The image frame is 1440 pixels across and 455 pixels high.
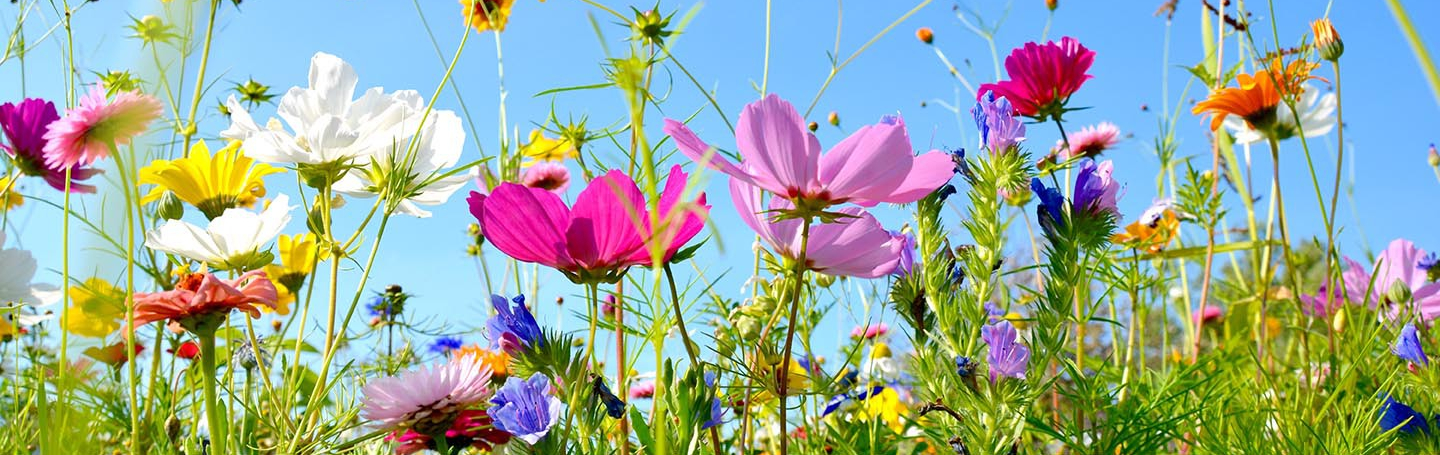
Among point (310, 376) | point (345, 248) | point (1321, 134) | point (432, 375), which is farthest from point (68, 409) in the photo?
point (1321, 134)

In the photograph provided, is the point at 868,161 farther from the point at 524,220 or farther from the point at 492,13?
the point at 492,13

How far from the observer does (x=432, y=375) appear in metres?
0.54

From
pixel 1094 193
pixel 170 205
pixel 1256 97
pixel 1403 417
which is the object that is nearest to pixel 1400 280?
pixel 1256 97

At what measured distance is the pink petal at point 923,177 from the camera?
46cm

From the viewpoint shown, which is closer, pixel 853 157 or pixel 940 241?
pixel 853 157

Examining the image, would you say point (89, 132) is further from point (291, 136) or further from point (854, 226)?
point (854, 226)

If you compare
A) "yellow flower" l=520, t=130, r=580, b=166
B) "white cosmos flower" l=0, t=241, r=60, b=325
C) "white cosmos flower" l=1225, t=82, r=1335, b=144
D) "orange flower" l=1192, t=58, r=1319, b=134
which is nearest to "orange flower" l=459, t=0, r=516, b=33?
"yellow flower" l=520, t=130, r=580, b=166

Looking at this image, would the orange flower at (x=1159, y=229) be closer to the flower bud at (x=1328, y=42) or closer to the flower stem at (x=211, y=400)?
the flower bud at (x=1328, y=42)

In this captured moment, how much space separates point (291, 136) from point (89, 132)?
134 mm

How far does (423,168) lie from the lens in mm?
648

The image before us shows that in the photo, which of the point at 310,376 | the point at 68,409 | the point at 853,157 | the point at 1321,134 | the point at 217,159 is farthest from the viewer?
the point at 1321,134

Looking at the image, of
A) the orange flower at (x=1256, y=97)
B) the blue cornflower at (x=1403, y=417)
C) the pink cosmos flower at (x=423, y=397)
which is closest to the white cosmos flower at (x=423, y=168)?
the pink cosmos flower at (x=423, y=397)

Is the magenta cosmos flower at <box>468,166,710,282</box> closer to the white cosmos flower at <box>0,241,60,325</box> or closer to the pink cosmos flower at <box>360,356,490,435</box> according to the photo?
the pink cosmos flower at <box>360,356,490,435</box>

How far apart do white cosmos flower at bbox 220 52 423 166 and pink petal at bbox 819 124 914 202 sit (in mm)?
294
